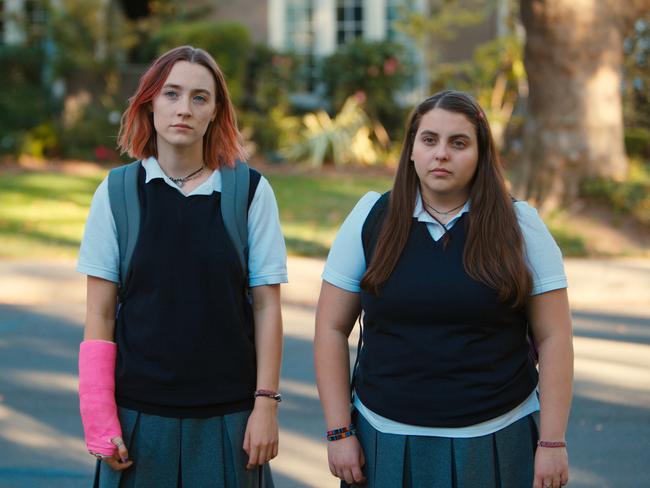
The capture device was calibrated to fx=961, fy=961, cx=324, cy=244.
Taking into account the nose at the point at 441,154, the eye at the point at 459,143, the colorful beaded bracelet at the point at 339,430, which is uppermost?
the eye at the point at 459,143

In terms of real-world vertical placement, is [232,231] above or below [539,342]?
above

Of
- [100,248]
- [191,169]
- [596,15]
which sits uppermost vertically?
[596,15]

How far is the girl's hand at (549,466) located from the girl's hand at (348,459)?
0.47m

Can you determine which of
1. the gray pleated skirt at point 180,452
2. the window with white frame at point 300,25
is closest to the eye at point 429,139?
the gray pleated skirt at point 180,452

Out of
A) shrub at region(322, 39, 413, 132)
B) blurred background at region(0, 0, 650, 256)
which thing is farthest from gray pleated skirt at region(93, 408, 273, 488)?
shrub at region(322, 39, 413, 132)

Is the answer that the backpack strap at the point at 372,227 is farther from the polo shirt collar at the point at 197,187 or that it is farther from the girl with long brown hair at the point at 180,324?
the polo shirt collar at the point at 197,187

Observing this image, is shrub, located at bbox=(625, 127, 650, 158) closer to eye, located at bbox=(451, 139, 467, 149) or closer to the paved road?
the paved road

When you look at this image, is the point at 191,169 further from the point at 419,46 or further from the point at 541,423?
the point at 419,46

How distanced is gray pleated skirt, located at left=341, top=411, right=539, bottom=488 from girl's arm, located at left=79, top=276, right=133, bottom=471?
2.29 feet

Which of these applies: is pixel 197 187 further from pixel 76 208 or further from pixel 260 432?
pixel 76 208

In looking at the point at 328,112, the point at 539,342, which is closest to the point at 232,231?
the point at 539,342

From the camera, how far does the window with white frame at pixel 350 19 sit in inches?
830

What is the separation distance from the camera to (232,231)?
2.67 meters

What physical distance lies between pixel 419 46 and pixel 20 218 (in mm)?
10203
